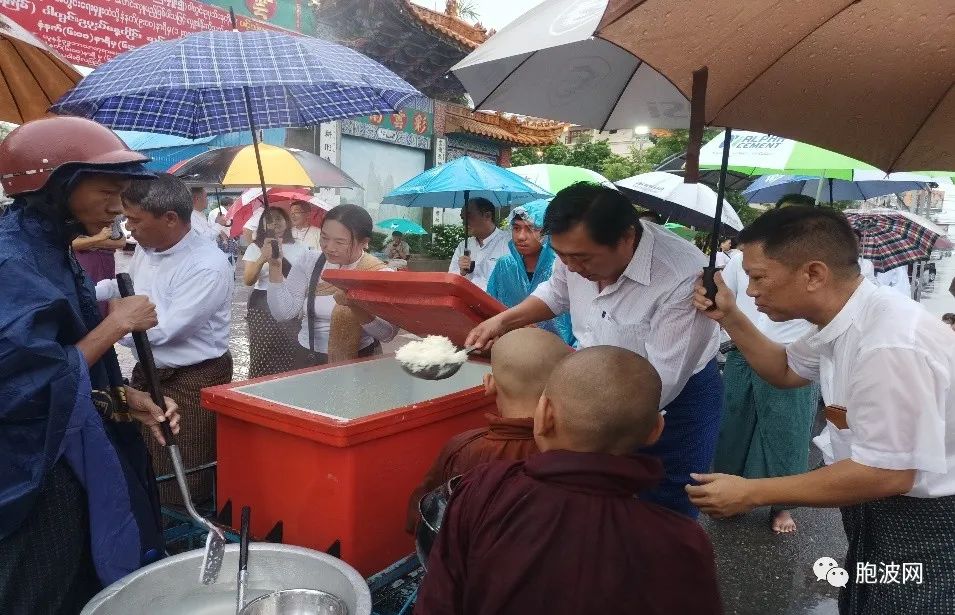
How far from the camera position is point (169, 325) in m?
2.73

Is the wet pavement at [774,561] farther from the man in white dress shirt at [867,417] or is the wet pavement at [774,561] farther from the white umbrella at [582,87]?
the white umbrella at [582,87]

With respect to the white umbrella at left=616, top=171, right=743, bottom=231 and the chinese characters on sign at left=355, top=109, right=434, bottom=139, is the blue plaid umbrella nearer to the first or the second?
the white umbrella at left=616, top=171, right=743, bottom=231

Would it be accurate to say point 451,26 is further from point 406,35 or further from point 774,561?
point 774,561

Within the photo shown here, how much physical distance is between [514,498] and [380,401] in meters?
1.84

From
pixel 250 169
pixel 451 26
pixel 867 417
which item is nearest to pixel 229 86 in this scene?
pixel 867 417

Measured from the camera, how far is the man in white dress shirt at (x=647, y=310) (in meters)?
2.15

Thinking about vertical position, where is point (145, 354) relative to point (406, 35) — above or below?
below

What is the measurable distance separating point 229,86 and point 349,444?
154cm


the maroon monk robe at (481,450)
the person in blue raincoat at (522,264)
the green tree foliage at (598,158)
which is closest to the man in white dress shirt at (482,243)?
the person in blue raincoat at (522,264)

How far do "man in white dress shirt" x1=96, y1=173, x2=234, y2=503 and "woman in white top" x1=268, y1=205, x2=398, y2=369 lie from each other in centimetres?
58

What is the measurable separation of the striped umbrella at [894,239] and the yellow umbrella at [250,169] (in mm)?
4544

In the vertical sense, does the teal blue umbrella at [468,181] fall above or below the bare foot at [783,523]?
above

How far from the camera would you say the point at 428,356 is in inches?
88.9

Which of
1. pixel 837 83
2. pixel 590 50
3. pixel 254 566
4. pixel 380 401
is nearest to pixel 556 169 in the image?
pixel 590 50
